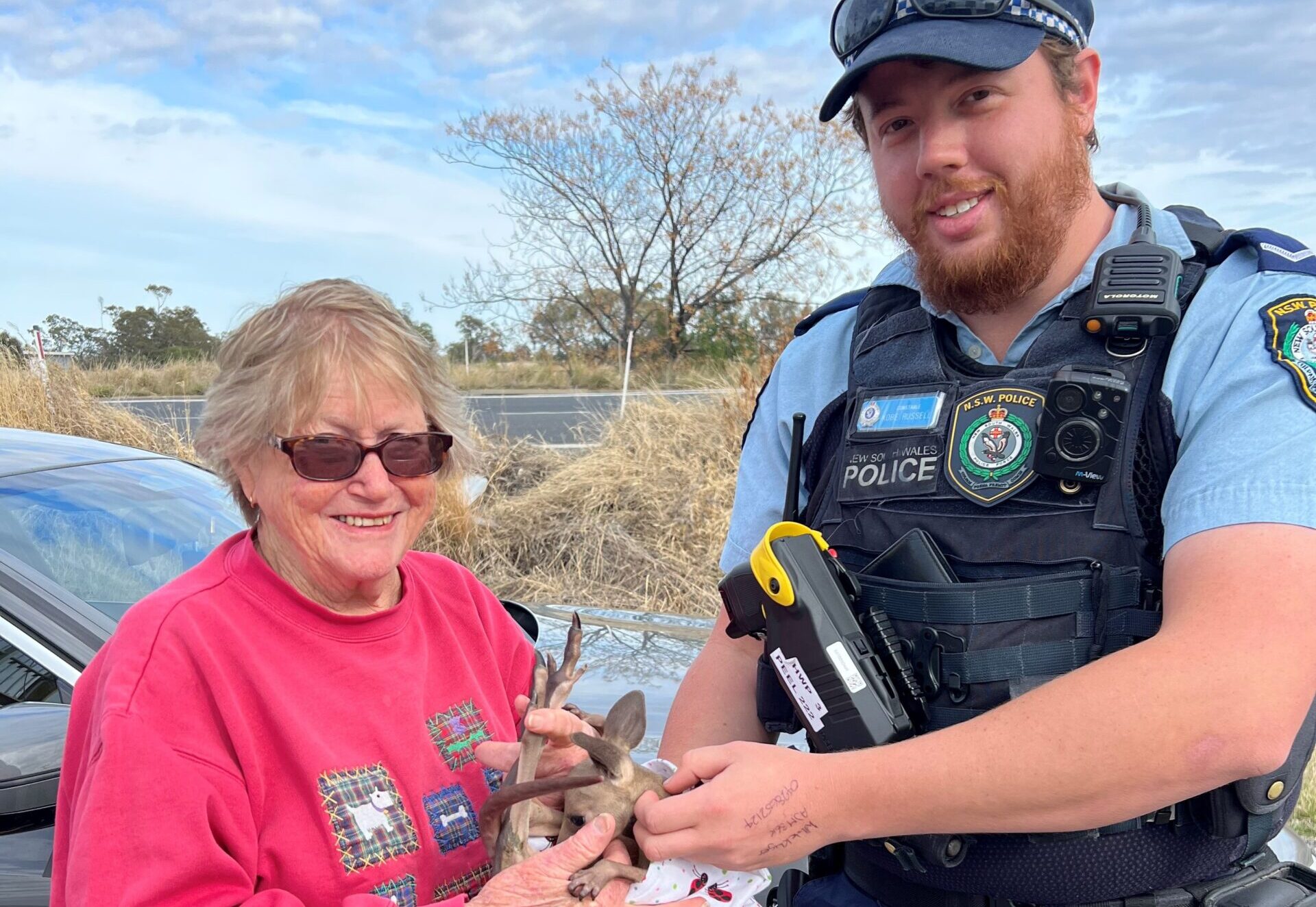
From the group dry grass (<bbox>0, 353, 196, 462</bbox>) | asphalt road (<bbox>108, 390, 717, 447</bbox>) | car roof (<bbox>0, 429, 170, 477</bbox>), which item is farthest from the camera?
asphalt road (<bbox>108, 390, 717, 447</bbox>)

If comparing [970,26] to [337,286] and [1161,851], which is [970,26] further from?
[1161,851]

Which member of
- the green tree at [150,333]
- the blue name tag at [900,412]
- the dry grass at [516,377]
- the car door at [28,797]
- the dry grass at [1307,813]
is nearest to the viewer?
the blue name tag at [900,412]

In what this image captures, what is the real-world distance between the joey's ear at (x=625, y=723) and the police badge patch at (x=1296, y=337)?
3.31 ft

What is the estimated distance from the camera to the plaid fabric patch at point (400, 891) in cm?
155

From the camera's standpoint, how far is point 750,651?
1947mm

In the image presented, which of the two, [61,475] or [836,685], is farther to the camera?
[61,475]

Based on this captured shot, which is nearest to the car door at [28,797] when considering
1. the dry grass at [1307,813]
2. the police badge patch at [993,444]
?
the police badge patch at [993,444]

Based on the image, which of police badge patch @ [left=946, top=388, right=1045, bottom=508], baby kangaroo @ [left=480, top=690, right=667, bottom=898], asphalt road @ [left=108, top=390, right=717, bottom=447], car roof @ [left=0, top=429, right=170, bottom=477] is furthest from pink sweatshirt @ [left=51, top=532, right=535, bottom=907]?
asphalt road @ [left=108, top=390, right=717, bottom=447]

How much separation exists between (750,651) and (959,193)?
915mm

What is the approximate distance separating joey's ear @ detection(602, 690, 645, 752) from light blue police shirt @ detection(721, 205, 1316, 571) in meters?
0.79

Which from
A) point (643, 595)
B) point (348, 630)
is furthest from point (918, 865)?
point (643, 595)

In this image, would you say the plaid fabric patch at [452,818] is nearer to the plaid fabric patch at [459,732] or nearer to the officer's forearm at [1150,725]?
the plaid fabric patch at [459,732]

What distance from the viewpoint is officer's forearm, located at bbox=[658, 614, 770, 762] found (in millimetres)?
1907

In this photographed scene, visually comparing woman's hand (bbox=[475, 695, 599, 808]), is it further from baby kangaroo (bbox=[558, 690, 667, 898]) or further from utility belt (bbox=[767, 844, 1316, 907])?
utility belt (bbox=[767, 844, 1316, 907])
